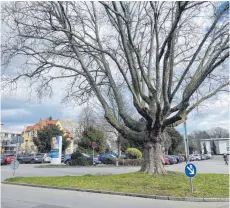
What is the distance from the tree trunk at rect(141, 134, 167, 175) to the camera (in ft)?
47.4

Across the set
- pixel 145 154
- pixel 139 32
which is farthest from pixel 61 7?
pixel 145 154

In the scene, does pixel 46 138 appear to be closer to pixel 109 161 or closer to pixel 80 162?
pixel 109 161

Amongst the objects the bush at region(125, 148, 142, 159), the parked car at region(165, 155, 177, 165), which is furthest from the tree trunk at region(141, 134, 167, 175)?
the parked car at region(165, 155, 177, 165)

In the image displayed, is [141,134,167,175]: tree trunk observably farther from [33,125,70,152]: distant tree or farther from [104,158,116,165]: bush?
[33,125,70,152]: distant tree

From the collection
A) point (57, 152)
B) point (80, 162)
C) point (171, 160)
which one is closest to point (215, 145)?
point (171, 160)

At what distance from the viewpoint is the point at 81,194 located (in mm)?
10523

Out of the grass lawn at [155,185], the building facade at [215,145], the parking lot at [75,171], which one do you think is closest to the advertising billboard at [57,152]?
the parking lot at [75,171]

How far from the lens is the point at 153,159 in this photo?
1466 centimetres

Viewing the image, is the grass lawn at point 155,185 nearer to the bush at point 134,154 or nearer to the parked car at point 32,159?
the bush at point 134,154

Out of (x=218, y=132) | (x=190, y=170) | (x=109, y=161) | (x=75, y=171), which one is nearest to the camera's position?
(x=190, y=170)

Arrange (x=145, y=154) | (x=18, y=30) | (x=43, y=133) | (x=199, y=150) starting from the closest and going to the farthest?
(x=18, y=30) → (x=145, y=154) → (x=43, y=133) → (x=199, y=150)

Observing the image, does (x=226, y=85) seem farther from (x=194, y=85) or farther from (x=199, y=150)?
(x=199, y=150)

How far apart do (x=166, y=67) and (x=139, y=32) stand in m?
5.62

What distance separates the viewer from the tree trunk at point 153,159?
1444cm
